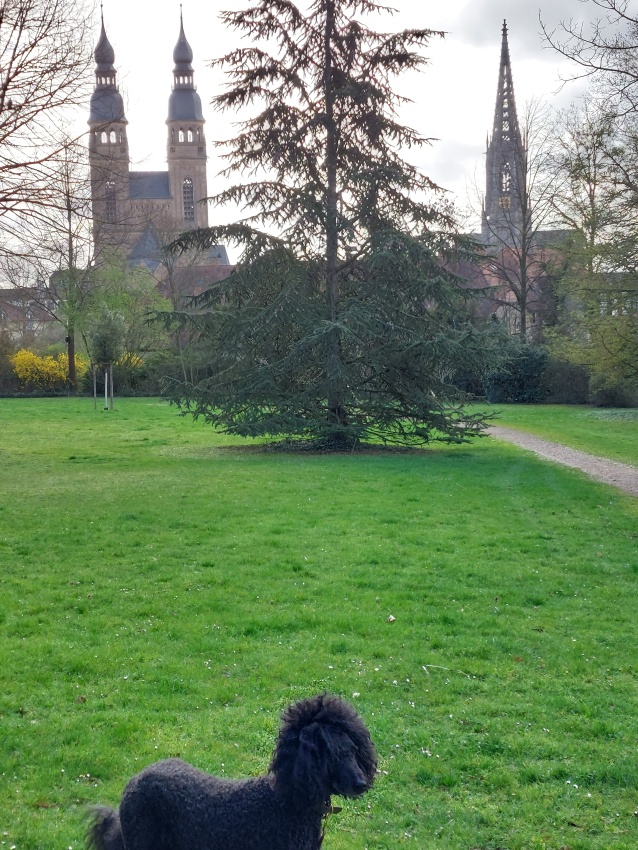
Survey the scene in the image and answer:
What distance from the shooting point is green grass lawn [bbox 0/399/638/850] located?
349cm

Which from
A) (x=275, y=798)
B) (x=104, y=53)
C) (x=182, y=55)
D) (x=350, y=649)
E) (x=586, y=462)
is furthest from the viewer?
(x=182, y=55)

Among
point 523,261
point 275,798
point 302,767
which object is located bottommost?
point 275,798

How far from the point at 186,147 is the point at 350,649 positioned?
9993 centimetres

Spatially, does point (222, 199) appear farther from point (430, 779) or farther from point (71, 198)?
point (430, 779)

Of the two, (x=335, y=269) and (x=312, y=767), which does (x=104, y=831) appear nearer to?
(x=312, y=767)

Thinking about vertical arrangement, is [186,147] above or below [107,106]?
above

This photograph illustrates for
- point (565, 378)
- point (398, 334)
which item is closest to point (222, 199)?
point (398, 334)

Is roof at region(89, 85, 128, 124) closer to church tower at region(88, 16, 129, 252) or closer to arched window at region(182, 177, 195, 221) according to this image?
church tower at region(88, 16, 129, 252)

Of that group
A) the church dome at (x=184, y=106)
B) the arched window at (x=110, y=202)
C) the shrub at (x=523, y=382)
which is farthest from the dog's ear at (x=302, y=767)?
the church dome at (x=184, y=106)

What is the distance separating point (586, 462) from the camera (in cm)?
1568

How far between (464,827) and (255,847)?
1.32 metres

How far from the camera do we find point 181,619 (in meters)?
5.94

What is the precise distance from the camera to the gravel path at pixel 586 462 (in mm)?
13195

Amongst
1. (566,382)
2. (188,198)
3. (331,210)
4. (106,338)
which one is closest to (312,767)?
(331,210)
